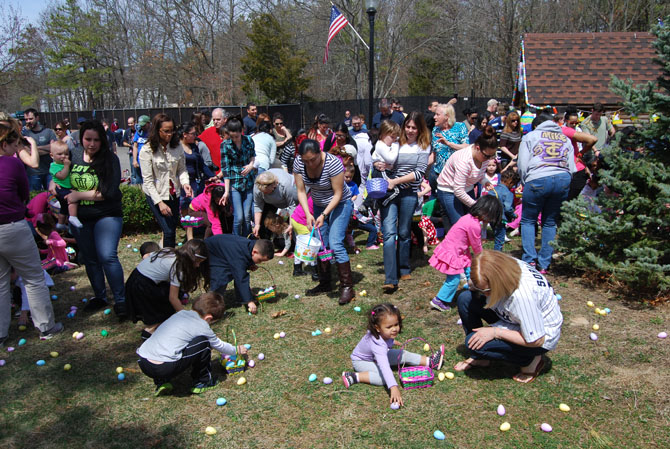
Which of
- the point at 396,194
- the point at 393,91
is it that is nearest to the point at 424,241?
the point at 396,194

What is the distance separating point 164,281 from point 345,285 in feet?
6.37

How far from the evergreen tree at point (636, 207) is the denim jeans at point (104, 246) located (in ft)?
16.7

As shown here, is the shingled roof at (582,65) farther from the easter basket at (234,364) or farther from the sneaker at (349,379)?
the easter basket at (234,364)

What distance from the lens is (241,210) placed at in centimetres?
671

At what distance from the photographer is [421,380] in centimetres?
368

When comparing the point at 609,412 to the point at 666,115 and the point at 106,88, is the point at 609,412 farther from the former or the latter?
the point at 106,88

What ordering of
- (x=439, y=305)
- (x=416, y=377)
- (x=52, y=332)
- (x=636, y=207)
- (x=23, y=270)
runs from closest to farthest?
(x=416, y=377), (x=23, y=270), (x=52, y=332), (x=439, y=305), (x=636, y=207)

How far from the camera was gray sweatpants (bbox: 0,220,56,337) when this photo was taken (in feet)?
13.8

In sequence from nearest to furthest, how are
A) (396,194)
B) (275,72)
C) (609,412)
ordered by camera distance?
(609,412), (396,194), (275,72)

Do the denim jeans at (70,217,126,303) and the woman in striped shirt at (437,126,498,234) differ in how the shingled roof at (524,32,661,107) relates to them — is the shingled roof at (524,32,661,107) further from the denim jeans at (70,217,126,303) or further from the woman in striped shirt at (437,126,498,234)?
→ the denim jeans at (70,217,126,303)

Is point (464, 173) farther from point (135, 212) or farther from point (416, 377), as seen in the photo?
→ point (135, 212)

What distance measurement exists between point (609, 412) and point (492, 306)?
1.10 metres

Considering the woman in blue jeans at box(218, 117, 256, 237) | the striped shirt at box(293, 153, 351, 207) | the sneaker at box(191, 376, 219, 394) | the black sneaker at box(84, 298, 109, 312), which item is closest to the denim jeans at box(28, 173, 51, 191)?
the woman in blue jeans at box(218, 117, 256, 237)

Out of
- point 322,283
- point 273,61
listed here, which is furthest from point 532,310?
point 273,61
